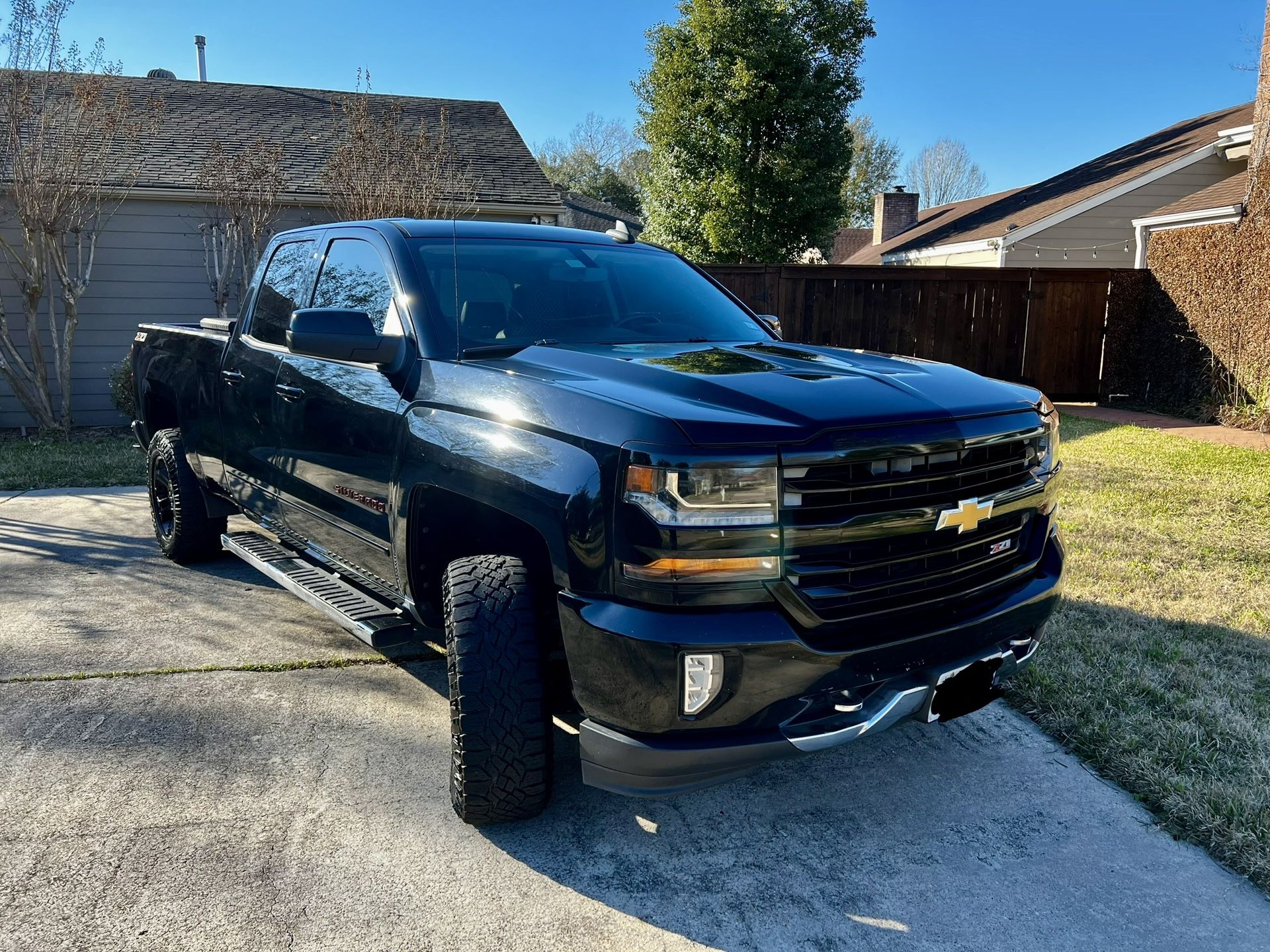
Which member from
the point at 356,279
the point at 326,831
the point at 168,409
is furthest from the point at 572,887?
the point at 168,409

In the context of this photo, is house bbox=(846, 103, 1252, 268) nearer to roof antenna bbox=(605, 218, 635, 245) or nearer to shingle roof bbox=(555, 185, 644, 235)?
Result: shingle roof bbox=(555, 185, 644, 235)

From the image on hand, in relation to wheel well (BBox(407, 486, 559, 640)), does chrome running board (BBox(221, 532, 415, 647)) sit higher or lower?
lower

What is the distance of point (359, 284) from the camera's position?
3768 millimetres

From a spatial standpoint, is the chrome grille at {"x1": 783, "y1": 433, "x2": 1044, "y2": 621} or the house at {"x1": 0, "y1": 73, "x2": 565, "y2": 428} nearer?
the chrome grille at {"x1": 783, "y1": 433, "x2": 1044, "y2": 621}

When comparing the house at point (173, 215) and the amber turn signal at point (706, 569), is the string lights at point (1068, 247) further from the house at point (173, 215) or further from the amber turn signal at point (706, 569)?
the amber turn signal at point (706, 569)

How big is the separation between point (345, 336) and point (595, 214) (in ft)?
94.9

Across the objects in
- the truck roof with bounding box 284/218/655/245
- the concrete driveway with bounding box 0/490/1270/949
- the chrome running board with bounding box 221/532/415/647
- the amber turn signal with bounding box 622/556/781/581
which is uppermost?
the truck roof with bounding box 284/218/655/245

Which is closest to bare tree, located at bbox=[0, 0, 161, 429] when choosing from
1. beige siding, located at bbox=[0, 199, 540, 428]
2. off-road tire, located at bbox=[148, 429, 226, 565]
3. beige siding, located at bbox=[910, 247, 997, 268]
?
beige siding, located at bbox=[0, 199, 540, 428]

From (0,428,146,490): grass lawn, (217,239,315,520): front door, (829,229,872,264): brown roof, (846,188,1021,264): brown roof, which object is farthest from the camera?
(829,229,872,264): brown roof

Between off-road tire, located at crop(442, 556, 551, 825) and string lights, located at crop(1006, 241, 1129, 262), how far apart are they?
20418 millimetres

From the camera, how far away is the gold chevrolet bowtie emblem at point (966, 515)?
2607 mm

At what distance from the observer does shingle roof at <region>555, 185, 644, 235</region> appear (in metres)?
31.6

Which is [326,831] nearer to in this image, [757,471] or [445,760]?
[445,760]

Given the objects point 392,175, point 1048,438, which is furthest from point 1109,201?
point 1048,438
